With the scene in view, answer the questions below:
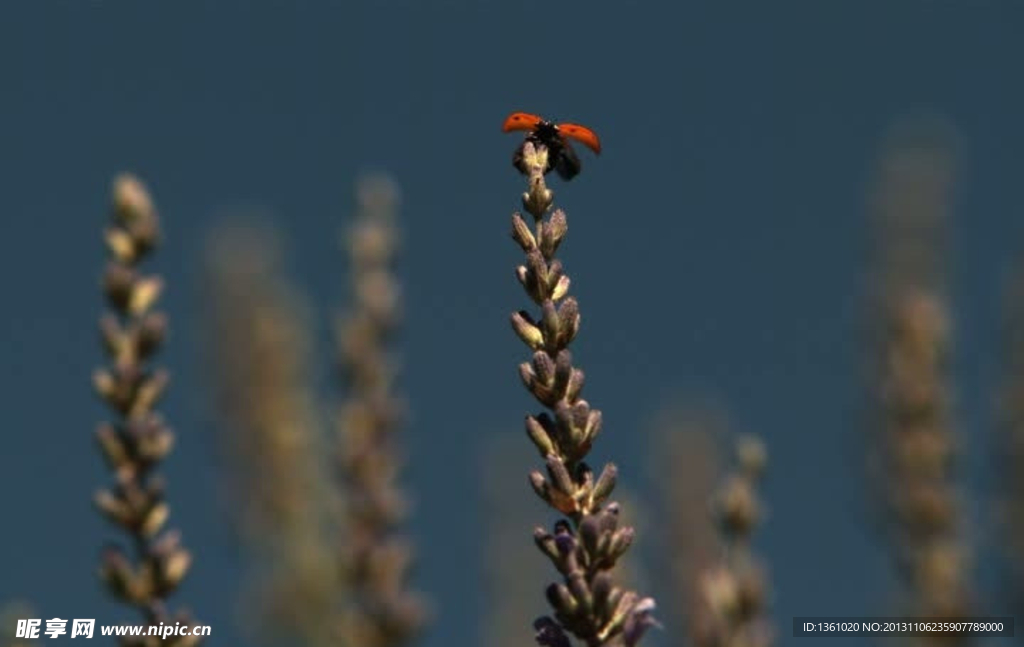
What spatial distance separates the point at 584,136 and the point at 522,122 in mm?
139

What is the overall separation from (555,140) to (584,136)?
0.69 feet

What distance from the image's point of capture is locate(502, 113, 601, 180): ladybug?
418 centimetres

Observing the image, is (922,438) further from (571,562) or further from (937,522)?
(571,562)

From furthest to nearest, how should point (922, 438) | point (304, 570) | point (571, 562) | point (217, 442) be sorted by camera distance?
point (217, 442), point (304, 570), point (922, 438), point (571, 562)

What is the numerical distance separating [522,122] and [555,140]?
0.57 ft

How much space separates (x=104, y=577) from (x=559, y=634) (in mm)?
870

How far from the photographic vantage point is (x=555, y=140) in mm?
4387

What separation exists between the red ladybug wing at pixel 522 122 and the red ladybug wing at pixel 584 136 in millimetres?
66

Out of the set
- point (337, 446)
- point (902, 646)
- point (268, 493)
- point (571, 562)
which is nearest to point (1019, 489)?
point (902, 646)

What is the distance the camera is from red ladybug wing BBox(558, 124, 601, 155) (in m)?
4.16

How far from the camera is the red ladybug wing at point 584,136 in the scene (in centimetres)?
416

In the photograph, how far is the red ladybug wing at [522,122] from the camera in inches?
166

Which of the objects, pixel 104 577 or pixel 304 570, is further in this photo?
pixel 304 570

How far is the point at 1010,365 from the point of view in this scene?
256 inches
